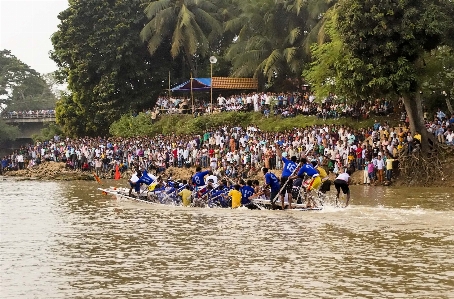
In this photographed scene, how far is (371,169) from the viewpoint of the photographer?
33625mm

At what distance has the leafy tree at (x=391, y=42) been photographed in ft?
105

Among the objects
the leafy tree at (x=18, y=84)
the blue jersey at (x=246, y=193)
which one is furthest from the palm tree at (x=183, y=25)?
the leafy tree at (x=18, y=84)

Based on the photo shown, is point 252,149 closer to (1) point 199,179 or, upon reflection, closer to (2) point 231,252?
(1) point 199,179

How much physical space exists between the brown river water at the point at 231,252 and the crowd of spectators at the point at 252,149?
6.04 meters

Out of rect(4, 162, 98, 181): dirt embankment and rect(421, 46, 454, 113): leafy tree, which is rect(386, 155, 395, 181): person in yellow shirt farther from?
rect(4, 162, 98, 181): dirt embankment

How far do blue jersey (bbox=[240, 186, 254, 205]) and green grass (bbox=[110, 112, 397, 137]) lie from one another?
49.0 ft

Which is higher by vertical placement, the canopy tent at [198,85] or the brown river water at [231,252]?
the canopy tent at [198,85]

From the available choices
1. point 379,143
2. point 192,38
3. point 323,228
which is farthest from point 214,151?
point 323,228

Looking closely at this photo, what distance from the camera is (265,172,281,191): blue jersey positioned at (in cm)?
2363

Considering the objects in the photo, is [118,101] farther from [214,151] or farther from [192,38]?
[214,151]

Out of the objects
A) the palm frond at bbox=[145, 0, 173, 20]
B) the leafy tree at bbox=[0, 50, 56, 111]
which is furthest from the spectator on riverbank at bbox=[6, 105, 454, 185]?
the leafy tree at bbox=[0, 50, 56, 111]

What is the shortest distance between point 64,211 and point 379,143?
47.8 feet

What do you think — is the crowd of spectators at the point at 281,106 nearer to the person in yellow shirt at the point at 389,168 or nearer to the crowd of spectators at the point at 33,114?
the person in yellow shirt at the point at 389,168

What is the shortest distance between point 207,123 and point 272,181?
23706 mm
